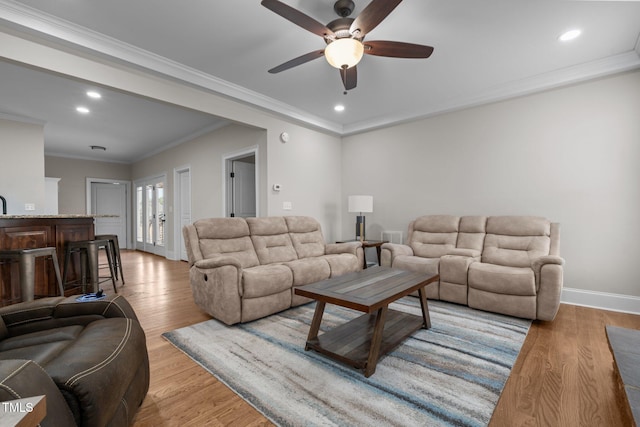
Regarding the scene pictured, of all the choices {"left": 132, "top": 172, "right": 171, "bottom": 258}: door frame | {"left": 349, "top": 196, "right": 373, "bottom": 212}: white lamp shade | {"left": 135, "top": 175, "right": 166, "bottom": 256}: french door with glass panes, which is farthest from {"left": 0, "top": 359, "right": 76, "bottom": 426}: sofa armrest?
{"left": 135, "top": 175, "right": 166, "bottom": 256}: french door with glass panes

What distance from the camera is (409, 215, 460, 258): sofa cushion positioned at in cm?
384

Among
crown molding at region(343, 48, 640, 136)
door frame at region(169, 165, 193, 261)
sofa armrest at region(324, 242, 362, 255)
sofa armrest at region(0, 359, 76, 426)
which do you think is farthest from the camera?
door frame at region(169, 165, 193, 261)

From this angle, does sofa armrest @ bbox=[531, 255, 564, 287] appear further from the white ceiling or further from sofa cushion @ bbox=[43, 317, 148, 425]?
sofa cushion @ bbox=[43, 317, 148, 425]

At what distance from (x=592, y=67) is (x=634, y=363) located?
310cm

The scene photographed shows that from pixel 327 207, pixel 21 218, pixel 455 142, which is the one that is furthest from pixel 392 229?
pixel 21 218

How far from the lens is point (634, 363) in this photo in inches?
55.8

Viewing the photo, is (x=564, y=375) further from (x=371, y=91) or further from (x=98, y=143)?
(x=98, y=143)

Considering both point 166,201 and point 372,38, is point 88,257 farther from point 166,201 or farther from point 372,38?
point 372,38

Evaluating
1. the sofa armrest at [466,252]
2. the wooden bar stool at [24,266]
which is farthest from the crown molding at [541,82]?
the wooden bar stool at [24,266]

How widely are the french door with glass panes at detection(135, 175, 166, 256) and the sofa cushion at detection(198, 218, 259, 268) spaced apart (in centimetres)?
417

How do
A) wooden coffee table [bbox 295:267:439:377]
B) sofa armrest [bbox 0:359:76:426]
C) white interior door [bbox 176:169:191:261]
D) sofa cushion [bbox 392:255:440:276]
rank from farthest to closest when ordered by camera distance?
white interior door [bbox 176:169:191:261] → sofa cushion [bbox 392:255:440:276] → wooden coffee table [bbox 295:267:439:377] → sofa armrest [bbox 0:359:76:426]

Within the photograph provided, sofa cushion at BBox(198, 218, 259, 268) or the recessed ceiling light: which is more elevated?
the recessed ceiling light

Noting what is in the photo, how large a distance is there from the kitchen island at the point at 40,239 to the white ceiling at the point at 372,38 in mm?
1738

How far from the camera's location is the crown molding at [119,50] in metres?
2.20
